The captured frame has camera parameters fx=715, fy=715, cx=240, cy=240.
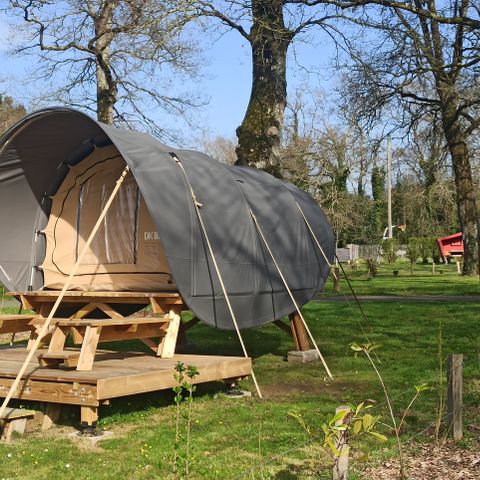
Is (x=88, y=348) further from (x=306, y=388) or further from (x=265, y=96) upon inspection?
(x=265, y=96)

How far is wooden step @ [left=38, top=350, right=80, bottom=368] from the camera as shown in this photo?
6.94 metres

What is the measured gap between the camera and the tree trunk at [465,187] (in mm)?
23516

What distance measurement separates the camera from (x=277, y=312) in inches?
384

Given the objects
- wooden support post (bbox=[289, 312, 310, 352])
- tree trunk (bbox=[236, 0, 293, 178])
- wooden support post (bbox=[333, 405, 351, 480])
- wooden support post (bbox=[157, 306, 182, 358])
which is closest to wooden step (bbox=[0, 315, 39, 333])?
wooden support post (bbox=[157, 306, 182, 358])

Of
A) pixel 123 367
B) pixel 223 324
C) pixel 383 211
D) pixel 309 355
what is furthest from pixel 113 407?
pixel 383 211

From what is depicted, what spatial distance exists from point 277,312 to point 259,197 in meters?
1.69

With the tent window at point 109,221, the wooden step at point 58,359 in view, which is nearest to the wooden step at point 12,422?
the wooden step at point 58,359

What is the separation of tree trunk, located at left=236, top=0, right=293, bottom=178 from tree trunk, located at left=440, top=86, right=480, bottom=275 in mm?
10227

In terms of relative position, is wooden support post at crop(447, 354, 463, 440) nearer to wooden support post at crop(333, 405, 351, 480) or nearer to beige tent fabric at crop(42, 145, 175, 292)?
wooden support post at crop(333, 405, 351, 480)

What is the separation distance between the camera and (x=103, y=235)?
418 inches

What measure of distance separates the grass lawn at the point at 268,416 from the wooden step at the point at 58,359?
64cm

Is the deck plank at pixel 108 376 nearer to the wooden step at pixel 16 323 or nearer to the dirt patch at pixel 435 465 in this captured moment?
the wooden step at pixel 16 323

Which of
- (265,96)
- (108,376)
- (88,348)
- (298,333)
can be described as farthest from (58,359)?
(265,96)

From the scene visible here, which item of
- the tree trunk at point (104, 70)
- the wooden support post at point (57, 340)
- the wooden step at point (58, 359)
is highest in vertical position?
the tree trunk at point (104, 70)
